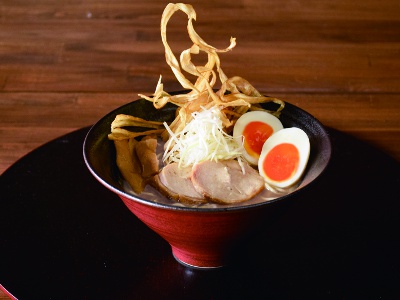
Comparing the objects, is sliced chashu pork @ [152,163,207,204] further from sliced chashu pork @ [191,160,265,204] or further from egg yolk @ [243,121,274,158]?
egg yolk @ [243,121,274,158]

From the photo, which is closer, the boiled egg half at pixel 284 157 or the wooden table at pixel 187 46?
the boiled egg half at pixel 284 157

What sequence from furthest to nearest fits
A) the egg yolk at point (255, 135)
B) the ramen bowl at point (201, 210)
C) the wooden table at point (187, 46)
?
the wooden table at point (187, 46), the egg yolk at point (255, 135), the ramen bowl at point (201, 210)

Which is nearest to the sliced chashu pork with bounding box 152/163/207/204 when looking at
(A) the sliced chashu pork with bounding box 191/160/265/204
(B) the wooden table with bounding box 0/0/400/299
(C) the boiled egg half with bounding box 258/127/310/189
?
(A) the sliced chashu pork with bounding box 191/160/265/204

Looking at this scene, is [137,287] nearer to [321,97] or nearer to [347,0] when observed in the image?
[321,97]

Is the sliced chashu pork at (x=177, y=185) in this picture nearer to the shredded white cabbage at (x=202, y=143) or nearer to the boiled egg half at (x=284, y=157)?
the shredded white cabbage at (x=202, y=143)

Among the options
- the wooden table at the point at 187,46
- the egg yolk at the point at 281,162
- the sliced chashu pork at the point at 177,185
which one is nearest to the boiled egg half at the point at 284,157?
the egg yolk at the point at 281,162

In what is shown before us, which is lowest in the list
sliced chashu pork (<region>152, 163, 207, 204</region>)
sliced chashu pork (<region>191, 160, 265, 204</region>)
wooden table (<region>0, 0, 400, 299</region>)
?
wooden table (<region>0, 0, 400, 299</region>)

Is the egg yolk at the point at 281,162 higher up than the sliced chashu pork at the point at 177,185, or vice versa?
the egg yolk at the point at 281,162
